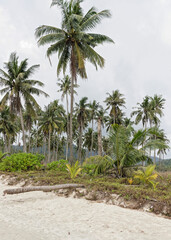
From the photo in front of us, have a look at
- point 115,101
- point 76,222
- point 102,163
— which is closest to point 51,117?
point 115,101

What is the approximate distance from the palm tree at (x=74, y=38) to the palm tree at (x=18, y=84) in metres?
4.70

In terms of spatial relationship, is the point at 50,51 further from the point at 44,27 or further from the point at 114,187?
the point at 114,187

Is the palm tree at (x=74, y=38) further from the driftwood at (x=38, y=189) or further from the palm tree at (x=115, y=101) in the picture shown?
the palm tree at (x=115, y=101)

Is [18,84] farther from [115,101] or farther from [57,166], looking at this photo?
[115,101]

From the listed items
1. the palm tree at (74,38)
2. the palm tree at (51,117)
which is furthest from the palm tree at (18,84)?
the palm tree at (51,117)

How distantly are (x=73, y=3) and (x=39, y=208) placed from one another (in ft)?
48.6

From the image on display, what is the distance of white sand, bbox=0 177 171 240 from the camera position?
3.55 metres

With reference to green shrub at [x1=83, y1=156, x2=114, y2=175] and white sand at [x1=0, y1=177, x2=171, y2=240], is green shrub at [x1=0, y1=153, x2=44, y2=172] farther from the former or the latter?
white sand at [x1=0, y1=177, x2=171, y2=240]

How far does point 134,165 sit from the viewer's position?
10258 millimetres

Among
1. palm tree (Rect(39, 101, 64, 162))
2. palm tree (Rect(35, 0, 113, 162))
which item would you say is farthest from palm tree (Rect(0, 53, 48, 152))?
palm tree (Rect(39, 101, 64, 162))

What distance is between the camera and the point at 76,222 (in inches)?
168

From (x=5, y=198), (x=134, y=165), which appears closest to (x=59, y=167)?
(x=134, y=165)

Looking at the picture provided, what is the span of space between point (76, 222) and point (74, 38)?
1358 cm

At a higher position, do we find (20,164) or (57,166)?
(20,164)
